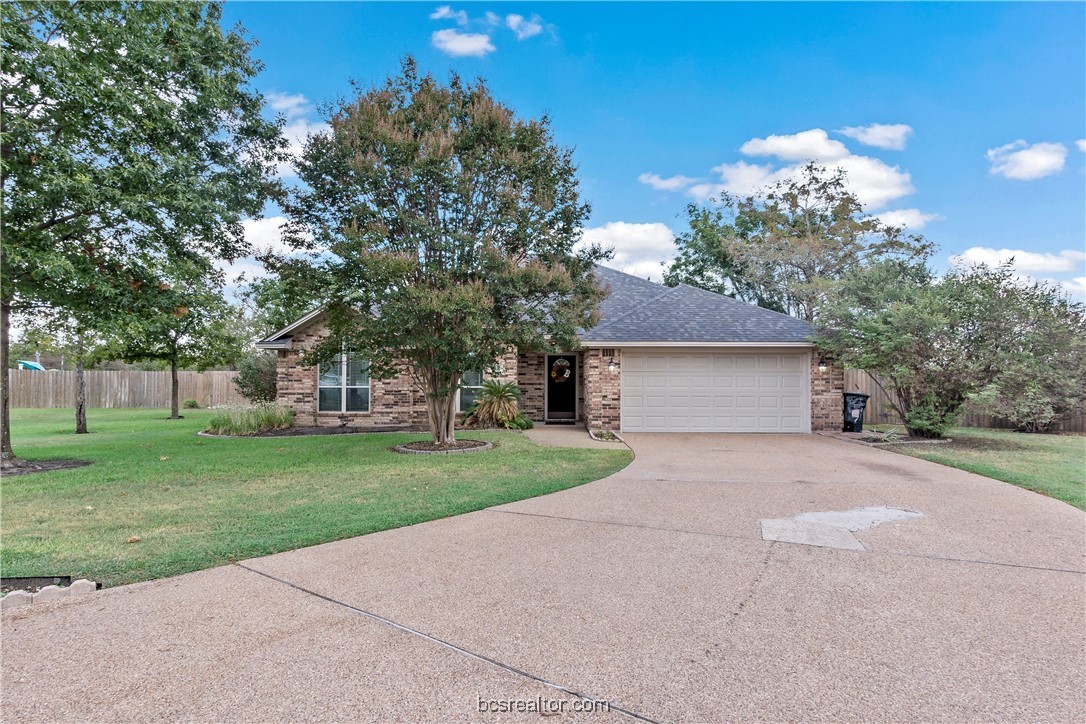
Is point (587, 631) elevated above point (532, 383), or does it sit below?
below

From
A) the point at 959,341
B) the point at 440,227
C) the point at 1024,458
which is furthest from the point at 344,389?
the point at 1024,458

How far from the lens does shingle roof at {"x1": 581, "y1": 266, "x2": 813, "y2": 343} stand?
13.5 m

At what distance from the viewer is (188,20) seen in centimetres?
882

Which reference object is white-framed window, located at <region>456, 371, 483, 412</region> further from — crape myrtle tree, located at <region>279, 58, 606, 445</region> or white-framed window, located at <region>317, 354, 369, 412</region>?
crape myrtle tree, located at <region>279, 58, 606, 445</region>

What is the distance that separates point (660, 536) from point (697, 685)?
93.8 inches

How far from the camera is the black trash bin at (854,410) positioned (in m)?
13.7

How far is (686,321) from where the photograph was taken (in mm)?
14508

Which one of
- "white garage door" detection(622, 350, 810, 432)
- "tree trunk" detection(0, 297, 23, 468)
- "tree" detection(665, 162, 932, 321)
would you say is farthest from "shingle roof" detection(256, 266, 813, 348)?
"tree" detection(665, 162, 932, 321)

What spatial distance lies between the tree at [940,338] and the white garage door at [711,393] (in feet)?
6.27

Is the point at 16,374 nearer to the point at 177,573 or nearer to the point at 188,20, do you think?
the point at 188,20

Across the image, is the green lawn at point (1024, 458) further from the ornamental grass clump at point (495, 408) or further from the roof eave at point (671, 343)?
the ornamental grass clump at point (495, 408)

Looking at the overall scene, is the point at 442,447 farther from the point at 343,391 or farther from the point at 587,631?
the point at 587,631

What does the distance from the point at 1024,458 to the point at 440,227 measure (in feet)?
35.6

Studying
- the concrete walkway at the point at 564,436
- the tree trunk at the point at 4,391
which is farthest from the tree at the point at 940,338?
the tree trunk at the point at 4,391
